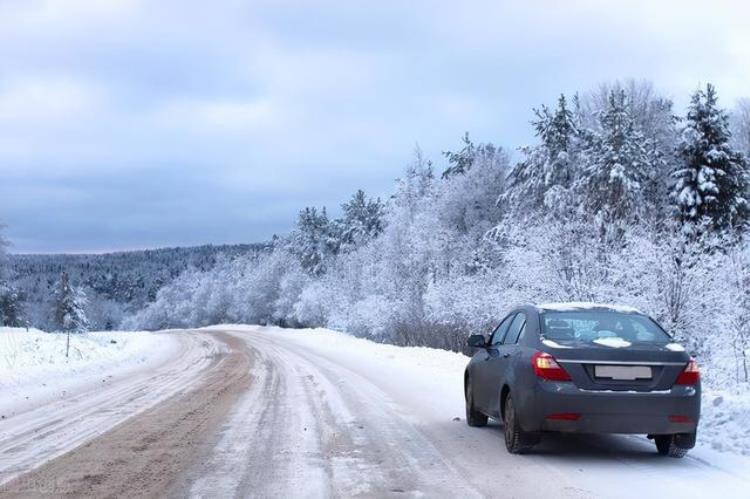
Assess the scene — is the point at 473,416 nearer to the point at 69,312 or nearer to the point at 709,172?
the point at 709,172

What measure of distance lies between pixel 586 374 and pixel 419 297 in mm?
37072

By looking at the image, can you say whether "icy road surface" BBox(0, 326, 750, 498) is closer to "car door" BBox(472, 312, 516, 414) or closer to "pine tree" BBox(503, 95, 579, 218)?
"car door" BBox(472, 312, 516, 414)

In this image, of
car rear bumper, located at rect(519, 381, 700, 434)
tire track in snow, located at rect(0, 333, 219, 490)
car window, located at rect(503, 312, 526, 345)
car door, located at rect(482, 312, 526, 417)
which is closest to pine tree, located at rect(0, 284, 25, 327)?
tire track in snow, located at rect(0, 333, 219, 490)

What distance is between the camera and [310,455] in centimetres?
804

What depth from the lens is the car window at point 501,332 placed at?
382 inches

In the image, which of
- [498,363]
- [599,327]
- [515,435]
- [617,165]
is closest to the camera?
[515,435]

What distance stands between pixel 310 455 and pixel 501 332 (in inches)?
125

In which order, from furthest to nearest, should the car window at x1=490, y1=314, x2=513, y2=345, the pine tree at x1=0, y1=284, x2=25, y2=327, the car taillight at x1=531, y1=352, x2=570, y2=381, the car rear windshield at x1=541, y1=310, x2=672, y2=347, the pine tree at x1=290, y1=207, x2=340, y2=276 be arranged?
the pine tree at x1=290, y1=207, x2=340, y2=276, the pine tree at x1=0, y1=284, x2=25, y2=327, the car window at x1=490, y1=314, x2=513, y2=345, the car rear windshield at x1=541, y1=310, x2=672, y2=347, the car taillight at x1=531, y1=352, x2=570, y2=381

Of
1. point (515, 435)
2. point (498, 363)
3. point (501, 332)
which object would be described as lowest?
point (515, 435)

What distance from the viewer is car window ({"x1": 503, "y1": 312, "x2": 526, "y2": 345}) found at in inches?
353

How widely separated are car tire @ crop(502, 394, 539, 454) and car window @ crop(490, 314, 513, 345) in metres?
1.43

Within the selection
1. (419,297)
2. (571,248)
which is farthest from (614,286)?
(419,297)

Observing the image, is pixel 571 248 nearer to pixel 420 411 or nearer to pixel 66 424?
pixel 420 411

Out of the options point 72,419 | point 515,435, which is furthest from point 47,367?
point 515,435
